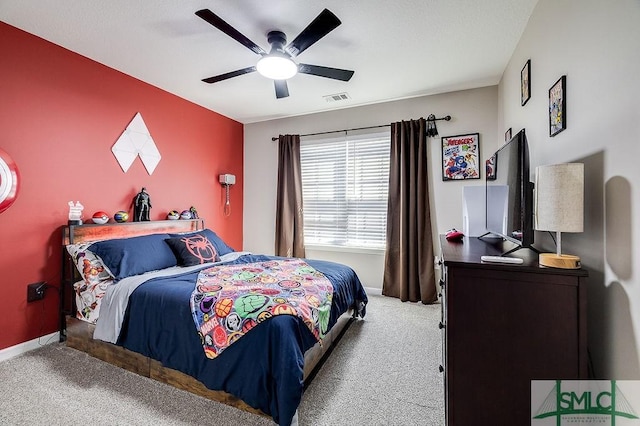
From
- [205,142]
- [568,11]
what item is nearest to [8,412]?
[205,142]

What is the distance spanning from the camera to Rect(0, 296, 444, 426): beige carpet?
5.34 feet

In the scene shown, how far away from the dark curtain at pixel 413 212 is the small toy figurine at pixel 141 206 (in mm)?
2968

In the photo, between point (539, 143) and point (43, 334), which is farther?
point (43, 334)

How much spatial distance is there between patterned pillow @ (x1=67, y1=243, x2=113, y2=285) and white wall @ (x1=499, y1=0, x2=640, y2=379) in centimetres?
314

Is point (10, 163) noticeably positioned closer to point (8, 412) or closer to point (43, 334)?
point (43, 334)

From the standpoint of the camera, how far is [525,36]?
2242mm

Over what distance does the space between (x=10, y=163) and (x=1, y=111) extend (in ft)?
1.35

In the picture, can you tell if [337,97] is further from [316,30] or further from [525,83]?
[525,83]

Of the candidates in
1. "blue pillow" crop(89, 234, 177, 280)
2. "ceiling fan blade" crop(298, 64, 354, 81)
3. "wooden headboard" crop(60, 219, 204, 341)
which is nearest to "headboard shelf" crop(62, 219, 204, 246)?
"wooden headboard" crop(60, 219, 204, 341)

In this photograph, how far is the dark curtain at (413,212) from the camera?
354cm

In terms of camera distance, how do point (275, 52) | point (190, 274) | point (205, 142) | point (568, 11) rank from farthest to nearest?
point (205, 142), point (190, 274), point (275, 52), point (568, 11)

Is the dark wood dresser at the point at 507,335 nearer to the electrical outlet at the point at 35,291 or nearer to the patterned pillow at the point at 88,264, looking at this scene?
the patterned pillow at the point at 88,264

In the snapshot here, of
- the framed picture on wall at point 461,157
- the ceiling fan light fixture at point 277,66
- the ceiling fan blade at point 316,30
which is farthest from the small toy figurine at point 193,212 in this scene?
the framed picture on wall at point 461,157

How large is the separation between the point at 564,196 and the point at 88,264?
10.5 feet
